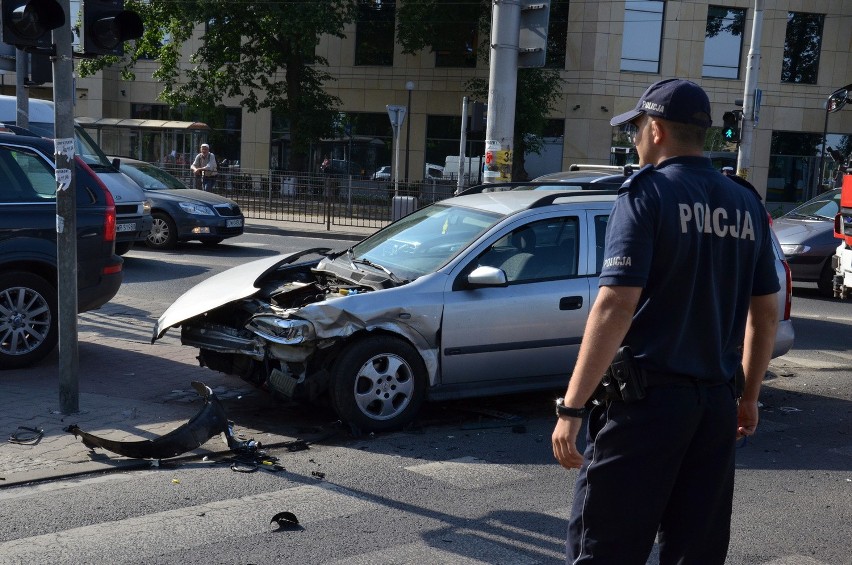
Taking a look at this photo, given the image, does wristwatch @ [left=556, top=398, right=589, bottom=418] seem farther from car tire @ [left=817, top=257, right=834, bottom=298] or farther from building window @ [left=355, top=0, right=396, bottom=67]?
building window @ [left=355, top=0, right=396, bottom=67]

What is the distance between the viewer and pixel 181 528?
4.70m

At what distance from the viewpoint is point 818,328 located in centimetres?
1159

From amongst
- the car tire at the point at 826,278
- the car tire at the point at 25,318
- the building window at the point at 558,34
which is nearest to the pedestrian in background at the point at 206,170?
the building window at the point at 558,34

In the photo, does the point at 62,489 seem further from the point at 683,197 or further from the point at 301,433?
the point at 683,197

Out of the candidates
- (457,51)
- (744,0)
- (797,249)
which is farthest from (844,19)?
(797,249)

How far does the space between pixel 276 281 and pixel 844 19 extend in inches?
1249

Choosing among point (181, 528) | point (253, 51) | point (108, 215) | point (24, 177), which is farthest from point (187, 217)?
point (253, 51)

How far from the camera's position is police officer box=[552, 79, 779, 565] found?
2965mm

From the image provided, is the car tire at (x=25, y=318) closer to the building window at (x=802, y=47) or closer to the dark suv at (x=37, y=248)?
the dark suv at (x=37, y=248)

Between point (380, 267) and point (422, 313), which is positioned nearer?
point (422, 313)

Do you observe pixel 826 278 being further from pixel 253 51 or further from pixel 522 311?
pixel 253 51

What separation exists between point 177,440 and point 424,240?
251cm

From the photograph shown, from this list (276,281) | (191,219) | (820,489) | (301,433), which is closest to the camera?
(820,489)

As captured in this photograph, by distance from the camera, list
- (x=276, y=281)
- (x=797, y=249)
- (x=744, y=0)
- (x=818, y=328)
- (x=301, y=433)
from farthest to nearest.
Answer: (x=744, y=0), (x=797, y=249), (x=818, y=328), (x=276, y=281), (x=301, y=433)
